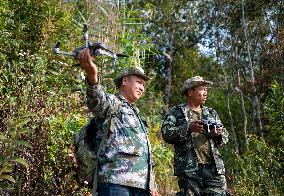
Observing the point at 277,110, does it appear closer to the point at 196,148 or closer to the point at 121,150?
the point at 196,148

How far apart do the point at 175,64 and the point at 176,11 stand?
2.50 metres

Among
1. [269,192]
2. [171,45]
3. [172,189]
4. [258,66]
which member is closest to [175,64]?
[171,45]

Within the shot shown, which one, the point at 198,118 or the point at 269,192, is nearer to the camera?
the point at 198,118

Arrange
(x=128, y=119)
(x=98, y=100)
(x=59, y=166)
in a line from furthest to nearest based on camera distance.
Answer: (x=59, y=166) < (x=128, y=119) < (x=98, y=100)

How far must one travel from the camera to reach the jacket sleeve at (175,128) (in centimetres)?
390

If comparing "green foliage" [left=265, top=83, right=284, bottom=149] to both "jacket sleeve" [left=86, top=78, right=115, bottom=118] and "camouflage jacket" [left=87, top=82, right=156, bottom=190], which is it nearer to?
"camouflage jacket" [left=87, top=82, right=156, bottom=190]

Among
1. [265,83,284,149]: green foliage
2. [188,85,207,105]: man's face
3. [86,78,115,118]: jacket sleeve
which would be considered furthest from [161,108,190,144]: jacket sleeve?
[265,83,284,149]: green foliage

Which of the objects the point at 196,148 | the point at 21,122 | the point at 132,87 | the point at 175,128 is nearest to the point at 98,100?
the point at 132,87

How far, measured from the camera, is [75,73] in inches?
229

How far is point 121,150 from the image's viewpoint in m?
2.92

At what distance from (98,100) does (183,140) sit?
1256mm

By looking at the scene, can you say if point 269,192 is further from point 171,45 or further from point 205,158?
point 171,45

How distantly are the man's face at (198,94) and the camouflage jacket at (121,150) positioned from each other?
1.15 metres

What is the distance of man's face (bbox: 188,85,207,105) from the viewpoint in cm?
410
